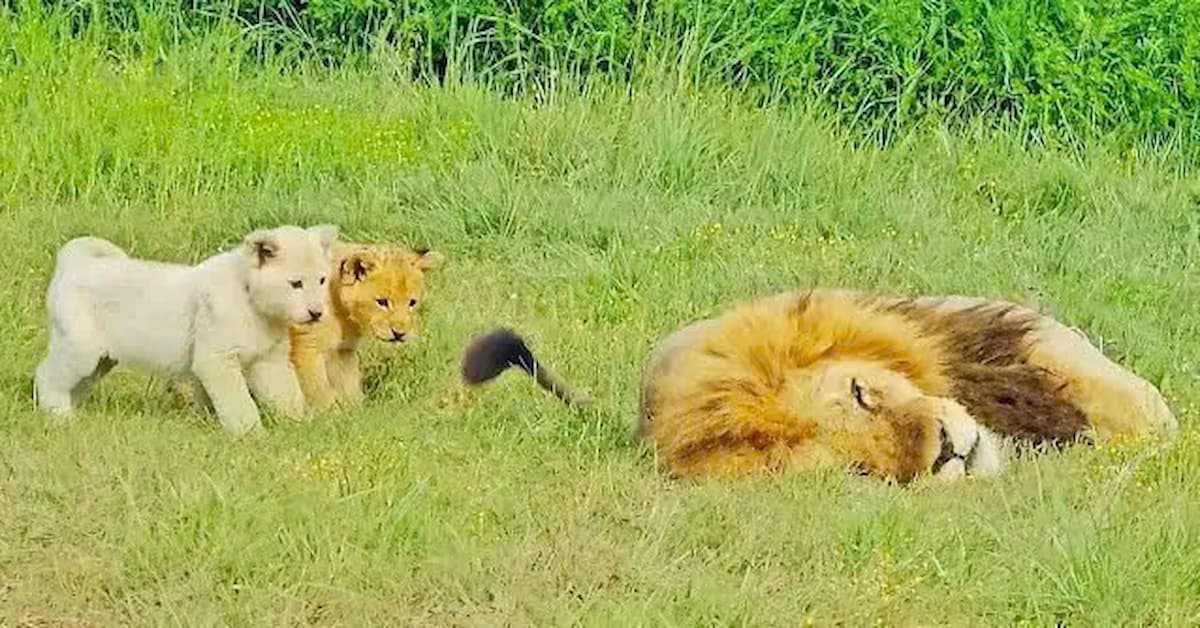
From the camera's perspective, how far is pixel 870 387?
515 cm

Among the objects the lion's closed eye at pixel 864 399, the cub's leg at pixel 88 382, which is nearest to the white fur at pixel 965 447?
the lion's closed eye at pixel 864 399

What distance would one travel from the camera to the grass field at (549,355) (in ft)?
15.0

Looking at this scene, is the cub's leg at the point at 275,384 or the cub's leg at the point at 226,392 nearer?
the cub's leg at the point at 226,392

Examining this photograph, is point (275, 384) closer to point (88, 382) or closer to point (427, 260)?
point (88, 382)

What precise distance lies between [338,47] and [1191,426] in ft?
15.8

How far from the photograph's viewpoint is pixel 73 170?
Answer: 785 centimetres

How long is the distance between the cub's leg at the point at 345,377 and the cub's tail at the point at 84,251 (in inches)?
24.4

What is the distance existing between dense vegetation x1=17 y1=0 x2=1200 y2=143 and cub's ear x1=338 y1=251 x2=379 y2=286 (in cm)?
324

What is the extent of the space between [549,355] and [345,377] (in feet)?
2.24

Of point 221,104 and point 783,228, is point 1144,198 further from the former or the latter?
point 221,104

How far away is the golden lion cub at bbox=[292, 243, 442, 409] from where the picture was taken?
5.79 m

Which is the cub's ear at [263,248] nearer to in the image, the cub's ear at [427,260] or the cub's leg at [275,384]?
the cub's leg at [275,384]

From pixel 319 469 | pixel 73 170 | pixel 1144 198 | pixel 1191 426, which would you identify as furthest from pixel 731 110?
pixel 319 469

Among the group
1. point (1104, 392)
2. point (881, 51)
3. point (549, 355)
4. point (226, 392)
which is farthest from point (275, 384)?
point (881, 51)
